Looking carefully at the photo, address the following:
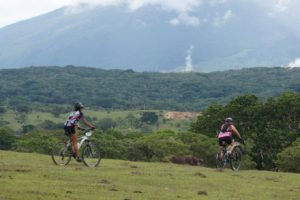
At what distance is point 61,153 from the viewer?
72.5 feet

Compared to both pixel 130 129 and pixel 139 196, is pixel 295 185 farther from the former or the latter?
pixel 130 129

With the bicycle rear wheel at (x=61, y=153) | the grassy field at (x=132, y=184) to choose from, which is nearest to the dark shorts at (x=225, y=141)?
the grassy field at (x=132, y=184)

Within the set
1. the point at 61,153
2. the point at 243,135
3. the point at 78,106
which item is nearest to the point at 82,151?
the point at 61,153

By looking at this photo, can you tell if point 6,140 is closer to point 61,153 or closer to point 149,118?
point 61,153

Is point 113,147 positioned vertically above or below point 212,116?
below

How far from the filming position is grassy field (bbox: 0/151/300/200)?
15328 millimetres

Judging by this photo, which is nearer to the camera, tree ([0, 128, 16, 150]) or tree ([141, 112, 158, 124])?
tree ([0, 128, 16, 150])

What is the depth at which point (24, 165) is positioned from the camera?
843 inches

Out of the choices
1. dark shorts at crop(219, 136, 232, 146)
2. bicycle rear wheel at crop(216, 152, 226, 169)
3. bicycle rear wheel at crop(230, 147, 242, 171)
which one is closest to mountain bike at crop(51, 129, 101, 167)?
dark shorts at crop(219, 136, 232, 146)

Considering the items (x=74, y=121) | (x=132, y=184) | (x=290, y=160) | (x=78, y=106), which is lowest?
(x=290, y=160)

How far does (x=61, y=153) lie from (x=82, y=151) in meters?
0.90

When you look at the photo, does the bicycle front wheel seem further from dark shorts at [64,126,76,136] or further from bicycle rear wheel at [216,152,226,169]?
bicycle rear wheel at [216,152,226,169]

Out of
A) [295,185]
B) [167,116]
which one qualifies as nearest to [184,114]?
[167,116]

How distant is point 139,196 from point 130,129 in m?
132
